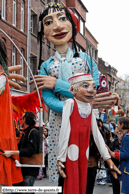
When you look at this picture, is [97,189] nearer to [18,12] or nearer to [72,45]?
[72,45]

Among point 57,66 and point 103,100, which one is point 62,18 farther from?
point 103,100

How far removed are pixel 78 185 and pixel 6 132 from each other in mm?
937

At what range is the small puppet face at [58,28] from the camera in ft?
13.9

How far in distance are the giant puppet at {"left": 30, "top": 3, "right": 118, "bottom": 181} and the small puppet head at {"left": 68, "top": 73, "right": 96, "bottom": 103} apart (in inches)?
14.1

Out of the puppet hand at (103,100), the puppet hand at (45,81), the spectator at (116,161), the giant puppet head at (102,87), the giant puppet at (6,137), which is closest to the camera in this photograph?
the giant puppet at (6,137)

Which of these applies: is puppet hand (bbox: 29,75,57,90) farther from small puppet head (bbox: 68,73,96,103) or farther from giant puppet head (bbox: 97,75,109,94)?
giant puppet head (bbox: 97,75,109,94)

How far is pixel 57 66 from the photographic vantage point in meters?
4.25

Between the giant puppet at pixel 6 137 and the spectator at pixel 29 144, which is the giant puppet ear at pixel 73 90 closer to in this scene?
the giant puppet at pixel 6 137

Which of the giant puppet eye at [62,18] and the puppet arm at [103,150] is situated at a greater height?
the giant puppet eye at [62,18]

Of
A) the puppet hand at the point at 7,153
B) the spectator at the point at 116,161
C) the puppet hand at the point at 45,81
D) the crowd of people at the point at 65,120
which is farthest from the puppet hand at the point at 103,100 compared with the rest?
the spectator at the point at 116,161

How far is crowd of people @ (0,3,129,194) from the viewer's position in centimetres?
351

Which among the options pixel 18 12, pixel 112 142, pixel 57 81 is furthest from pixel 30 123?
pixel 18 12

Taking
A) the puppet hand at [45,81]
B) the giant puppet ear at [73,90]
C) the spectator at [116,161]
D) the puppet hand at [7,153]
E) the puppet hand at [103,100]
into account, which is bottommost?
the spectator at [116,161]

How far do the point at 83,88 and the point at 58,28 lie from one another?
99 cm
